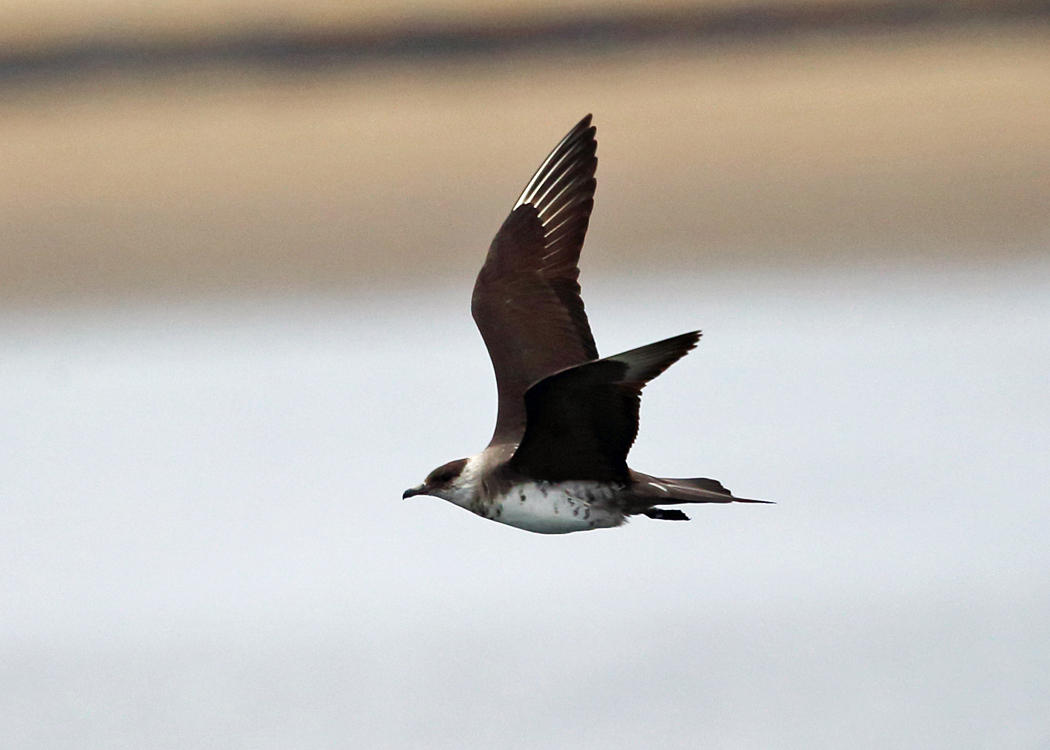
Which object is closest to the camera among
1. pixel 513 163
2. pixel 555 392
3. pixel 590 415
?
pixel 555 392

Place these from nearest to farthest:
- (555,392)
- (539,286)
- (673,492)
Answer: (555,392) < (673,492) < (539,286)

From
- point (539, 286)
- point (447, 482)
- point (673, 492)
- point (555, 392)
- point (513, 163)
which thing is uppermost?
point (513, 163)

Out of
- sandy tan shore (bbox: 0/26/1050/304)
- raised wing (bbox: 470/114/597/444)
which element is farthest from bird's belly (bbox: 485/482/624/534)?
sandy tan shore (bbox: 0/26/1050/304)

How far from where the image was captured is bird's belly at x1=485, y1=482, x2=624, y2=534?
6.02 metres

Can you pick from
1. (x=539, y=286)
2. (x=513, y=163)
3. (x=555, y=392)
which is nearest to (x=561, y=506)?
(x=555, y=392)

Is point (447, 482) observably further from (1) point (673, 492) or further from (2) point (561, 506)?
(1) point (673, 492)

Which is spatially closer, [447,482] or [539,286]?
[447,482]

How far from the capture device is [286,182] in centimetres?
1570

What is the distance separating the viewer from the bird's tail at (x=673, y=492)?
5871mm

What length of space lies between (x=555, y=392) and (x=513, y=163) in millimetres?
10007

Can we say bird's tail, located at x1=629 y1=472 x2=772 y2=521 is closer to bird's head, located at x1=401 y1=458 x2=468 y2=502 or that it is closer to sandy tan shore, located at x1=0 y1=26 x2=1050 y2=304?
bird's head, located at x1=401 y1=458 x2=468 y2=502

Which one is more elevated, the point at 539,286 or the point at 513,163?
the point at 513,163

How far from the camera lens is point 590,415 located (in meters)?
5.71

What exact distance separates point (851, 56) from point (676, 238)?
304 cm
